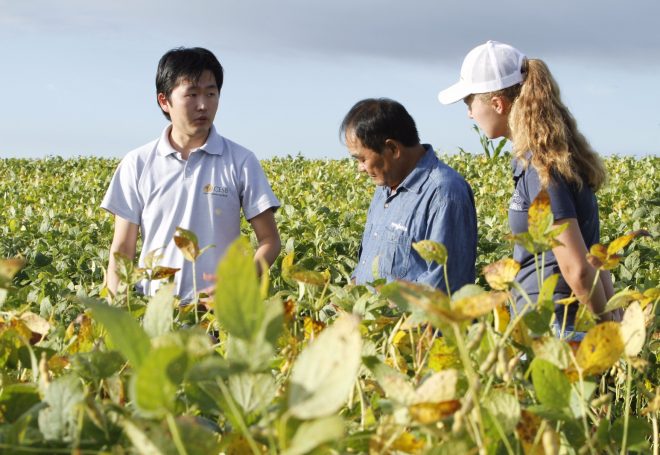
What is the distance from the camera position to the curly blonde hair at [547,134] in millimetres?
3010

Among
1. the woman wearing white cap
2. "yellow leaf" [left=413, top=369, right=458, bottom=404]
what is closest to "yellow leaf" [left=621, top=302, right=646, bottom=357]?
"yellow leaf" [left=413, top=369, right=458, bottom=404]

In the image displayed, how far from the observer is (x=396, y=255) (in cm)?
343

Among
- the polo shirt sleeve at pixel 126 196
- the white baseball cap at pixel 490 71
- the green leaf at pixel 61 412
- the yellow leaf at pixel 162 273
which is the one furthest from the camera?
the polo shirt sleeve at pixel 126 196

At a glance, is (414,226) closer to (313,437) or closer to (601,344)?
(601,344)

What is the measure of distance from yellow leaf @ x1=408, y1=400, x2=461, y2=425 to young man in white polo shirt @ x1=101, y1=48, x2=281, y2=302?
2613 mm

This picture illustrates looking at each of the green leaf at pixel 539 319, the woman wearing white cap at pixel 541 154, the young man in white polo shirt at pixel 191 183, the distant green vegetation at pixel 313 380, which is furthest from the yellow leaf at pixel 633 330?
the young man in white polo shirt at pixel 191 183

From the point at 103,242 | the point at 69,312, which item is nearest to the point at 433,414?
the point at 69,312

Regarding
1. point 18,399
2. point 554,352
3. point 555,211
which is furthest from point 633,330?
point 555,211

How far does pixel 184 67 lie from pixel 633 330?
2800 mm

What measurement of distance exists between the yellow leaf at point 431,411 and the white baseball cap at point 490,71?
8.23 feet

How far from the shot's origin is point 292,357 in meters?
1.44

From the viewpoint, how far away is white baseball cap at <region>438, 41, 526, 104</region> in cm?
328

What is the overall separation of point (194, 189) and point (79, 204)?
23.1ft

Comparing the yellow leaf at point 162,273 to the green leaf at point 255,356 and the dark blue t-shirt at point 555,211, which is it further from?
the dark blue t-shirt at point 555,211
